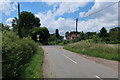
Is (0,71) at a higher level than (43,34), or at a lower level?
lower

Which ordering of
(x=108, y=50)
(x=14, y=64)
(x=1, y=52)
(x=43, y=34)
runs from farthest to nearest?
(x=43, y=34) → (x=108, y=50) → (x=14, y=64) → (x=1, y=52)

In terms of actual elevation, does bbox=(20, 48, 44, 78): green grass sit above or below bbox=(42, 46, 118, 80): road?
above

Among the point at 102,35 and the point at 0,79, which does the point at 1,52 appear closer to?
the point at 0,79

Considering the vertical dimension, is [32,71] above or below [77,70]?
above

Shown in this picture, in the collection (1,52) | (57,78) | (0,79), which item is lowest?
(57,78)

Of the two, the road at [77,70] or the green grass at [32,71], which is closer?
the green grass at [32,71]

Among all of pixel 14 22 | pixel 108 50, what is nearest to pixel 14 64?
pixel 14 22

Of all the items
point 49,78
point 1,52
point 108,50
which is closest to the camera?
point 1,52

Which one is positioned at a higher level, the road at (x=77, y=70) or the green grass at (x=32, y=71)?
the green grass at (x=32, y=71)

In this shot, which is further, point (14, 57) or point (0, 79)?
point (14, 57)

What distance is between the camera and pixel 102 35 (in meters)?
71.4

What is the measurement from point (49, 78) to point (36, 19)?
56.8m

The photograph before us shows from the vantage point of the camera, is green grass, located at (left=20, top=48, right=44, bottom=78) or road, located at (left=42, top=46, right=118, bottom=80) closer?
green grass, located at (left=20, top=48, right=44, bottom=78)

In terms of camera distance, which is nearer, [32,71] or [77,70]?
[32,71]
